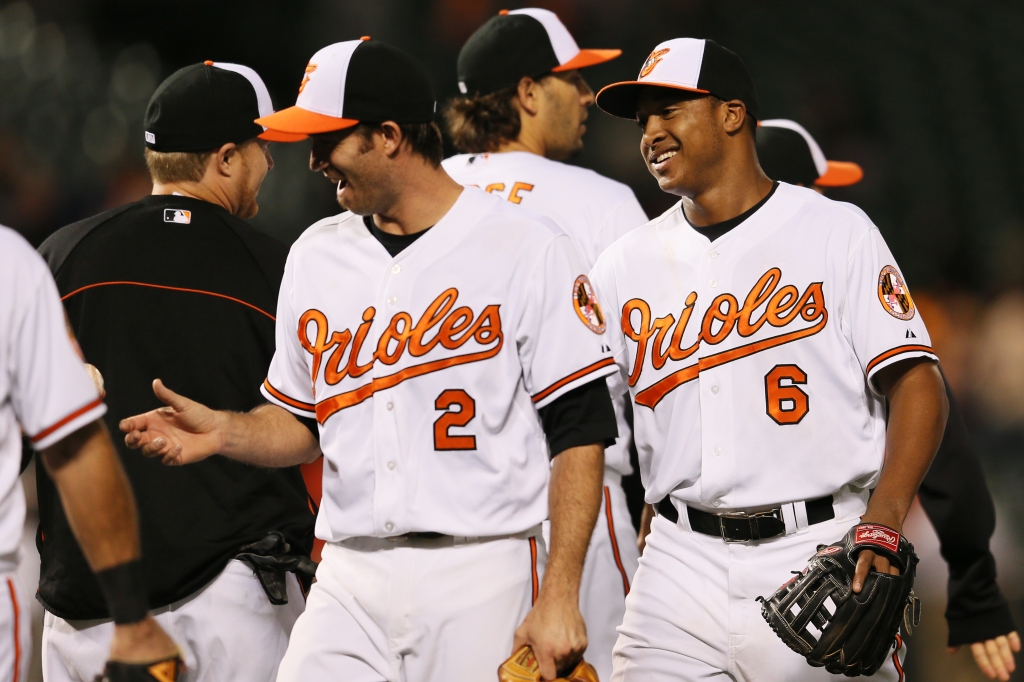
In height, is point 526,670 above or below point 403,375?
below

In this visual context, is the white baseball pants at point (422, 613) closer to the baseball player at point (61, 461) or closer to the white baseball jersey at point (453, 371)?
the white baseball jersey at point (453, 371)

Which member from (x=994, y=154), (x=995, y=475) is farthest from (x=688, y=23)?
(x=995, y=475)

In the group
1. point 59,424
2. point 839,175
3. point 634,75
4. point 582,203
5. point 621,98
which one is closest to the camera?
point 59,424

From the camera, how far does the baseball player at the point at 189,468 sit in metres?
3.25

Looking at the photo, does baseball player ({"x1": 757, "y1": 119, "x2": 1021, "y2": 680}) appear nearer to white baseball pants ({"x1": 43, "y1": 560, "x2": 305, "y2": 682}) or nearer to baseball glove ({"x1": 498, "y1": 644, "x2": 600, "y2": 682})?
baseball glove ({"x1": 498, "y1": 644, "x2": 600, "y2": 682})

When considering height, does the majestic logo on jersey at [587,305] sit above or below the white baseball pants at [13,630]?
above

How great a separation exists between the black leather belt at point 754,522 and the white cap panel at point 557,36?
2142 millimetres

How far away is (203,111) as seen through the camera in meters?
3.56

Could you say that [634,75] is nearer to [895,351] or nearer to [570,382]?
[895,351]

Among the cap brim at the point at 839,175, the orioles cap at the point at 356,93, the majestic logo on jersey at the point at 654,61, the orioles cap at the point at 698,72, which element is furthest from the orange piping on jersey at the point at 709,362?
the cap brim at the point at 839,175

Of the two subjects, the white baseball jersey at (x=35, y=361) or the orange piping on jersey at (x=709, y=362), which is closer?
the white baseball jersey at (x=35, y=361)

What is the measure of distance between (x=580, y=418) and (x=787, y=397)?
1.85ft

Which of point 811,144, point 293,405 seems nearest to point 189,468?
point 293,405

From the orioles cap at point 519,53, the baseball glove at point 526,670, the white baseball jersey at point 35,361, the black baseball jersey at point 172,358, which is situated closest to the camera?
the white baseball jersey at point 35,361
